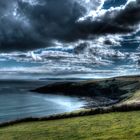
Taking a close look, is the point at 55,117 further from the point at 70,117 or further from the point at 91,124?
the point at 91,124

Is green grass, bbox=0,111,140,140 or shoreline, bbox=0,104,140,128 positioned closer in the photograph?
green grass, bbox=0,111,140,140

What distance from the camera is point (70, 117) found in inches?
2345

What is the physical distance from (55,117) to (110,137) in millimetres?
23487

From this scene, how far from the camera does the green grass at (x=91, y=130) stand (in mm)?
39006

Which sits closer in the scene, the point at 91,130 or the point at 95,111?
the point at 91,130

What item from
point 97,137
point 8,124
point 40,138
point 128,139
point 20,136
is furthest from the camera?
point 8,124

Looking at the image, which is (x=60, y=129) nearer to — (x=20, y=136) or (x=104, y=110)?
(x=20, y=136)

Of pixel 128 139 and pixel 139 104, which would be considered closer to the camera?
pixel 128 139

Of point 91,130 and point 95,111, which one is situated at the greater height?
point 95,111

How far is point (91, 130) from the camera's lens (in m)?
43.1

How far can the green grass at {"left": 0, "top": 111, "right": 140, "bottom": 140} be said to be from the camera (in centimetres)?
3901

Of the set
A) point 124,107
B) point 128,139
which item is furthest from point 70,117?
point 128,139

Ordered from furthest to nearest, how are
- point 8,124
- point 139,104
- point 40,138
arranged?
1. point 8,124
2. point 139,104
3. point 40,138

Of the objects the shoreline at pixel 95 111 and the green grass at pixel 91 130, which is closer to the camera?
the green grass at pixel 91 130
